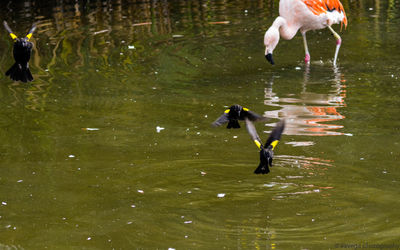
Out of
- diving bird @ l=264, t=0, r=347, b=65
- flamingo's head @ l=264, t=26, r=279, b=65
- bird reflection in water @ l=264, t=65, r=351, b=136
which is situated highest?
diving bird @ l=264, t=0, r=347, b=65

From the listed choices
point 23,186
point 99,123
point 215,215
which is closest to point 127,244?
point 215,215

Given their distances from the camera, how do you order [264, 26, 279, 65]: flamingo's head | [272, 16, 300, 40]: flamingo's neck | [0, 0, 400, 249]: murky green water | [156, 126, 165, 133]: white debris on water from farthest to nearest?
[272, 16, 300, 40]: flamingo's neck < [264, 26, 279, 65]: flamingo's head < [156, 126, 165, 133]: white debris on water < [0, 0, 400, 249]: murky green water

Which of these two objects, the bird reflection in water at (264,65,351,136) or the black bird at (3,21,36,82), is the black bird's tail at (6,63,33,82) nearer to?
the black bird at (3,21,36,82)

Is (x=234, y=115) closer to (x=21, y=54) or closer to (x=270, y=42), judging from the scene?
(x=21, y=54)

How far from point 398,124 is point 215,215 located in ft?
8.62

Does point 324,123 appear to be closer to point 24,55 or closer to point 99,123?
point 99,123

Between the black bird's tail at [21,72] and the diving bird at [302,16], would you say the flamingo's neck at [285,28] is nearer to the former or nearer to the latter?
→ the diving bird at [302,16]

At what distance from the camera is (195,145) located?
6113 mm

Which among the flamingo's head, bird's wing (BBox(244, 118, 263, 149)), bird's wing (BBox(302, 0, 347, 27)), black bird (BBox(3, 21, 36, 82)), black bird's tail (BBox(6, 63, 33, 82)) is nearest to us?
bird's wing (BBox(244, 118, 263, 149))

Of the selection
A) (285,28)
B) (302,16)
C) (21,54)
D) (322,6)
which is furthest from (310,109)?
(21,54)

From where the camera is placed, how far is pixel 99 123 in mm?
6934

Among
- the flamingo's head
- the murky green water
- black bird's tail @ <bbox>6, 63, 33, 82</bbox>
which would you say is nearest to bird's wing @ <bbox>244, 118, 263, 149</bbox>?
the murky green water

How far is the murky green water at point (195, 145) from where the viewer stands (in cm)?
444

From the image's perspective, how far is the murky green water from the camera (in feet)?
14.6
